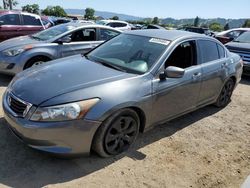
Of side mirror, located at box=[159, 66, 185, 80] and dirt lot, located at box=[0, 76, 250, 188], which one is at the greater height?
side mirror, located at box=[159, 66, 185, 80]

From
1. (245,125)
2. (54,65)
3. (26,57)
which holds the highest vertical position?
(54,65)

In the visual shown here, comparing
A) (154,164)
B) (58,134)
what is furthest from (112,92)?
(154,164)

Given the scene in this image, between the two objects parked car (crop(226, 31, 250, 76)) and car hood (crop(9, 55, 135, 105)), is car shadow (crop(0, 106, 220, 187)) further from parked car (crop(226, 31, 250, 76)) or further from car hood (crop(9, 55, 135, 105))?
parked car (crop(226, 31, 250, 76))

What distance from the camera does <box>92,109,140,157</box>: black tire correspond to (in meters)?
3.53

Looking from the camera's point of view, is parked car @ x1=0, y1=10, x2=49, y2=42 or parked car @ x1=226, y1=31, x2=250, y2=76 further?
parked car @ x1=0, y1=10, x2=49, y2=42

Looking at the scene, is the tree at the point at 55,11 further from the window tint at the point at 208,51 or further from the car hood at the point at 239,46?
the window tint at the point at 208,51

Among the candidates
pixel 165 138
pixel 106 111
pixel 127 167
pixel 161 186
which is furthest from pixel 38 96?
pixel 165 138

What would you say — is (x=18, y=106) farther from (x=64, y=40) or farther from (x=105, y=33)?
(x=105, y=33)

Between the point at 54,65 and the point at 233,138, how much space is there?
3027 millimetres

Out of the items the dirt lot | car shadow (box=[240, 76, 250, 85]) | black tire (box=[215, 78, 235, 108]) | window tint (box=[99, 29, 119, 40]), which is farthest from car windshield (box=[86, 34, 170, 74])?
car shadow (box=[240, 76, 250, 85])

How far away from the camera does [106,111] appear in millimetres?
3426

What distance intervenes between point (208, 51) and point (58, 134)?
126 inches

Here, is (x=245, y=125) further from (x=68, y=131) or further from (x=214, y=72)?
(x=68, y=131)

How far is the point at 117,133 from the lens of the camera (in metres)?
3.76
